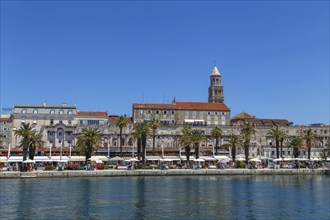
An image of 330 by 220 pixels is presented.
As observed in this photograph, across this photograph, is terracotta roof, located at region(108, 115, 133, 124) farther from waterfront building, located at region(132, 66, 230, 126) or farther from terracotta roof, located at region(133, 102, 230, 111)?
terracotta roof, located at region(133, 102, 230, 111)

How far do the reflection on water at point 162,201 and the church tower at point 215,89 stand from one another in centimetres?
8673

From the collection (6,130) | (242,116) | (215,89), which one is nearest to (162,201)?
(6,130)

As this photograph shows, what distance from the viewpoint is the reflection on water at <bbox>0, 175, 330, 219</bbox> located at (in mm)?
39031

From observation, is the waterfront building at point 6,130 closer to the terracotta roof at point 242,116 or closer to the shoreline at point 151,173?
the shoreline at point 151,173

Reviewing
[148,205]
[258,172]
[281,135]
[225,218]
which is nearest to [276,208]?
[225,218]

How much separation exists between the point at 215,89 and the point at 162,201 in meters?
108

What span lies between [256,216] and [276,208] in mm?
5387

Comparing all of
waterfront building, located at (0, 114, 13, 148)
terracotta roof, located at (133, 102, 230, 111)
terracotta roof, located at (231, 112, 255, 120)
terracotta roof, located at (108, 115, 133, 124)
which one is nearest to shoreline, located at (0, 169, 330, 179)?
terracotta roof, located at (108, 115, 133, 124)

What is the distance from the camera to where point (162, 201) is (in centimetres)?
4681

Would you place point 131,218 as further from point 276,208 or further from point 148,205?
point 276,208

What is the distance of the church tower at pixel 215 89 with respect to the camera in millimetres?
150375

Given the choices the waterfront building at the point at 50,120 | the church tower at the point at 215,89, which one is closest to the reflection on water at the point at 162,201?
the waterfront building at the point at 50,120

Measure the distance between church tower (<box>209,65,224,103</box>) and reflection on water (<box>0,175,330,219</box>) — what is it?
8673 centimetres

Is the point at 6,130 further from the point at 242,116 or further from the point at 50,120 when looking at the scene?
the point at 242,116
